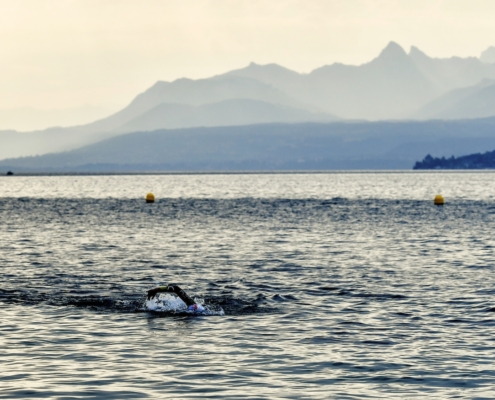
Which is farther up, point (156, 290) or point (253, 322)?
point (156, 290)

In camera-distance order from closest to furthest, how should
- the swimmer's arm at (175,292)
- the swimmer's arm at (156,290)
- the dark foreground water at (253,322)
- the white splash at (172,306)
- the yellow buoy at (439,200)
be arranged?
the dark foreground water at (253,322) → the swimmer's arm at (175,292) → the swimmer's arm at (156,290) → the white splash at (172,306) → the yellow buoy at (439,200)

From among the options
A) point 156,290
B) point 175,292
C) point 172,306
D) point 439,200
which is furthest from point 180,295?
point 439,200

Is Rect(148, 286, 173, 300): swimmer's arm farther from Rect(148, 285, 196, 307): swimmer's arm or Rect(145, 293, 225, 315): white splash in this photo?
Rect(145, 293, 225, 315): white splash

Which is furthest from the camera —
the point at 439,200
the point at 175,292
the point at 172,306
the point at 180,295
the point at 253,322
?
the point at 439,200

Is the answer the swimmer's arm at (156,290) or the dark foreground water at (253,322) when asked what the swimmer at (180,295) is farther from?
the dark foreground water at (253,322)

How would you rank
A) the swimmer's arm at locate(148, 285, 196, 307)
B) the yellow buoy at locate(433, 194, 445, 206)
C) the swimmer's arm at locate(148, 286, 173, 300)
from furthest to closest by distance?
the yellow buoy at locate(433, 194, 445, 206) → the swimmer's arm at locate(148, 286, 173, 300) → the swimmer's arm at locate(148, 285, 196, 307)

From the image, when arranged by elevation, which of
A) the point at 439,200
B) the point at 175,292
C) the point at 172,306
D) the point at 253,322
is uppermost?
the point at 175,292

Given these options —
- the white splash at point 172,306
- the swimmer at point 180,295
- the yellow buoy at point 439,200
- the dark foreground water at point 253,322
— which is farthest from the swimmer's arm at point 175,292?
the yellow buoy at point 439,200

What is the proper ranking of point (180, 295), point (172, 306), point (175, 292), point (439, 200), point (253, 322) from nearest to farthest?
point (253, 322) < point (175, 292) < point (180, 295) < point (172, 306) < point (439, 200)

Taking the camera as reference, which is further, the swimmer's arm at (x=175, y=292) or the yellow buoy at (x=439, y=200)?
the yellow buoy at (x=439, y=200)

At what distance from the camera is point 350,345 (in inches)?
1062

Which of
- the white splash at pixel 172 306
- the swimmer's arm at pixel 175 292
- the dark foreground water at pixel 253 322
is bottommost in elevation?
the dark foreground water at pixel 253 322

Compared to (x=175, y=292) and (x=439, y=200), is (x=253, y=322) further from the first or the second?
(x=439, y=200)

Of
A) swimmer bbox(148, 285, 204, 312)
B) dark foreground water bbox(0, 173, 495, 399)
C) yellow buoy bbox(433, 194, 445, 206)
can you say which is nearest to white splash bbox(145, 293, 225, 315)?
swimmer bbox(148, 285, 204, 312)
